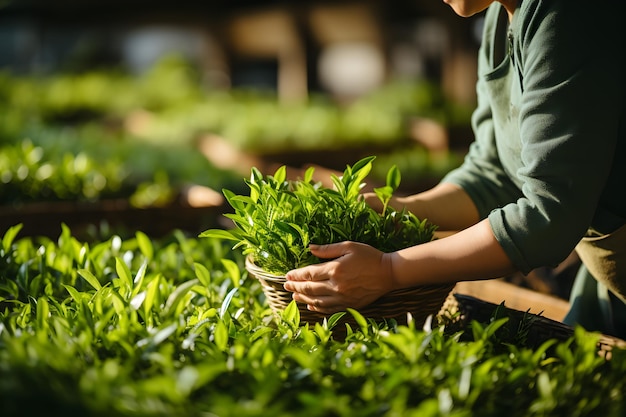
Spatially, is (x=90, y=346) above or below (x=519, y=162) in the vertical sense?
below

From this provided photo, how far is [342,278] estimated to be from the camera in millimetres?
1337

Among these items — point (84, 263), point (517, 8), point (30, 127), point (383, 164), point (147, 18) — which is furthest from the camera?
point (147, 18)

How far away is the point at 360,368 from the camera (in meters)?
1.13

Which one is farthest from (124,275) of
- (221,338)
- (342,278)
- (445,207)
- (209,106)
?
(209,106)

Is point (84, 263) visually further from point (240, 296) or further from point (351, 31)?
point (351, 31)

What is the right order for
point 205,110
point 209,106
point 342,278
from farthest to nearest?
point 209,106
point 205,110
point 342,278

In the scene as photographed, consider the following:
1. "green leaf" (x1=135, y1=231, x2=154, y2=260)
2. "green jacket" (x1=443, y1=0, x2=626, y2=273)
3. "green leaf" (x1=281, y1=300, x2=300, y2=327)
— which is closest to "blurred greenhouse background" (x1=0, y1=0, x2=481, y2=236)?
"green leaf" (x1=135, y1=231, x2=154, y2=260)

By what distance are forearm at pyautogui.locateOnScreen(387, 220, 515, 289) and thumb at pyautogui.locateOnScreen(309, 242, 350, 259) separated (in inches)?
3.4

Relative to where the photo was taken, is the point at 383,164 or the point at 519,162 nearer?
the point at 519,162

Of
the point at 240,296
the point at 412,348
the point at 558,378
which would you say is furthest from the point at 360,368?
the point at 240,296

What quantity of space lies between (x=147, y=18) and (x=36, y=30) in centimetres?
161

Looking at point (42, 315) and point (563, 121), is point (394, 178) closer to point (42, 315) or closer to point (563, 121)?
point (563, 121)

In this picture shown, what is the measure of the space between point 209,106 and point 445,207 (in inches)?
195

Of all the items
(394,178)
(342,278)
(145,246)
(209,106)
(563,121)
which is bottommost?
(209,106)
